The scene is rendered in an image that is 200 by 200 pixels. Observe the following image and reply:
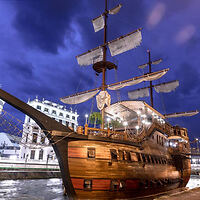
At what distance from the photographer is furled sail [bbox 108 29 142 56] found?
1898 centimetres

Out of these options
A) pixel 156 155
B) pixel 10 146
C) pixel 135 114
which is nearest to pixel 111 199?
pixel 156 155

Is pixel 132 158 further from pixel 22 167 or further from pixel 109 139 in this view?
pixel 22 167

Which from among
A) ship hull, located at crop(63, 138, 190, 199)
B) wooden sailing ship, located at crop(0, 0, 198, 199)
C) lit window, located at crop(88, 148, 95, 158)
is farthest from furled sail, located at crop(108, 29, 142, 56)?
lit window, located at crop(88, 148, 95, 158)

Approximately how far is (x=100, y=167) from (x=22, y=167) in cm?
1613

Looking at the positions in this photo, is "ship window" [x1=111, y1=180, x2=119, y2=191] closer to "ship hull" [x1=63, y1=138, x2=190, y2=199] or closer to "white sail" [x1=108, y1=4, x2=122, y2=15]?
"ship hull" [x1=63, y1=138, x2=190, y2=199]

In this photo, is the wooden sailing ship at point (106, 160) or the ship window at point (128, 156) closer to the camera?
the wooden sailing ship at point (106, 160)

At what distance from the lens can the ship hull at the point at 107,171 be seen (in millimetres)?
8508

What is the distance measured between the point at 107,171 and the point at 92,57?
1625 cm

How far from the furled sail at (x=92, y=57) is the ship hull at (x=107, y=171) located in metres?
13.6

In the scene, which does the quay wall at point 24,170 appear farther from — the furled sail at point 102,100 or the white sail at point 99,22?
the white sail at point 99,22

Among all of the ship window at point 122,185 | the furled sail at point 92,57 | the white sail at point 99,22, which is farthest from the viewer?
the white sail at point 99,22

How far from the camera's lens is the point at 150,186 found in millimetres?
11734

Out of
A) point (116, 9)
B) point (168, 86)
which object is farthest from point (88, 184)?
point (168, 86)

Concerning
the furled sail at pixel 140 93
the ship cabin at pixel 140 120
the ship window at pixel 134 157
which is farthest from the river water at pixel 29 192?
the furled sail at pixel 140 93
